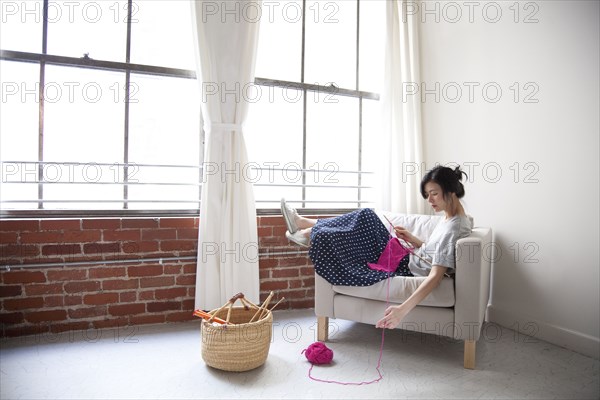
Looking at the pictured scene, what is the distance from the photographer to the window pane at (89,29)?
2.50 m

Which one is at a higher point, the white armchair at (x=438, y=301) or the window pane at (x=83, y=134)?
the window pane at (x=83, y=134)

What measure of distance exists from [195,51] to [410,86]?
1656 millimetres

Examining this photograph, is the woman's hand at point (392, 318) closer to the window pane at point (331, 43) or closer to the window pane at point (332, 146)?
the window pane at point (332, 146)

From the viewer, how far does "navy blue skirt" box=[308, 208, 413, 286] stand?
88.5 inches

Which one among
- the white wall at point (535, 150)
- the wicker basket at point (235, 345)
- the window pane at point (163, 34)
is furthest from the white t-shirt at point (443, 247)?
the window pane at point (163, 34)

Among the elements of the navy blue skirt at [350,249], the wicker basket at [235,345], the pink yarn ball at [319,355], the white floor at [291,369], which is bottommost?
the white floor at [291,369]

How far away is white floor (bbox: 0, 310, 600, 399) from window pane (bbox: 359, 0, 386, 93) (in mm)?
1999

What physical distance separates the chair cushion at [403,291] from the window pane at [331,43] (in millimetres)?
1726

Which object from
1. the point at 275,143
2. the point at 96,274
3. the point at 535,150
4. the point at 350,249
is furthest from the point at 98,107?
the point at 535,150

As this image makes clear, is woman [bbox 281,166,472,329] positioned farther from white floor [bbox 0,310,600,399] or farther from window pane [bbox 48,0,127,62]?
window pane [bbox 48,0,127,62]

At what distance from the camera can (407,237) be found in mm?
2525

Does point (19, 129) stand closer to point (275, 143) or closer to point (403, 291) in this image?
point (275, 143)

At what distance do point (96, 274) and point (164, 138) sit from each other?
971mm

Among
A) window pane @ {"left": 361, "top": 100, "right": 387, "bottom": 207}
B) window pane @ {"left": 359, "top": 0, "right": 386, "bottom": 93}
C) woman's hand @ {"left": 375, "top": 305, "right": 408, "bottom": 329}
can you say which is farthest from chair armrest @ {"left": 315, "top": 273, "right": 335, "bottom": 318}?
window pane @ {"left": 359, "top": 0, "right": 386, "bottom": 93}
